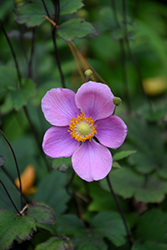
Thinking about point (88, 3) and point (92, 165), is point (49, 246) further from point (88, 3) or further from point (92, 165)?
point (88, 3)

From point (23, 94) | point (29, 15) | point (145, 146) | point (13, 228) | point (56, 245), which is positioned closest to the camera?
point (13, 228)

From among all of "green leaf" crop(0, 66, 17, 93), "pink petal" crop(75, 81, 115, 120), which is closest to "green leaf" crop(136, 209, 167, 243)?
"pink petal" crop(75, 81, 115, 120)

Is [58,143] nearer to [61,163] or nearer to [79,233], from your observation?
[61,163]

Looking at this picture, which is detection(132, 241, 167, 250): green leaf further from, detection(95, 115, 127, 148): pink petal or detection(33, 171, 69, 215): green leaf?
detection(95, 115, 127, 148): pink petal

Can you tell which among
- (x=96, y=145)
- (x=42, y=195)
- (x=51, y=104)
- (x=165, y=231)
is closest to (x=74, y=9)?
(x=51, y=104)

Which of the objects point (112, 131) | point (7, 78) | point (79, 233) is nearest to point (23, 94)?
point (7, 78)

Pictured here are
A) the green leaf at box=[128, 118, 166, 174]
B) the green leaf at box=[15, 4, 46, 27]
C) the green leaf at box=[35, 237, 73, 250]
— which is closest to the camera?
the green leaf at box=[35, 237, 73, 250]

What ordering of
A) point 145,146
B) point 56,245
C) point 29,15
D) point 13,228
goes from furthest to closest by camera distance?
point 145,146, point 29,15, point 56,245, point 13,228
